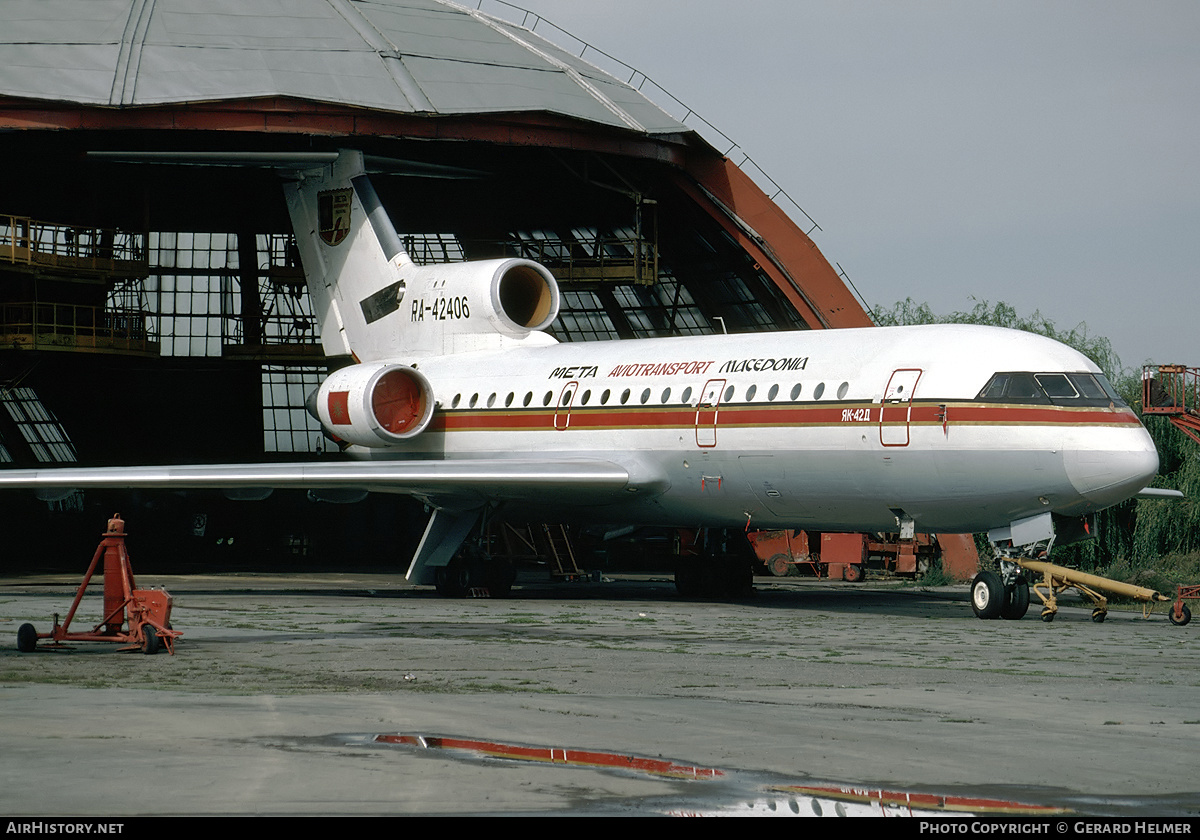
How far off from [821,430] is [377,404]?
984 centimetres

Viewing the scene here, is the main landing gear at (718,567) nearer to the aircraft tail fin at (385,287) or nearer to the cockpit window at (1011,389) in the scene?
the aircraft tail fin at (385,287)

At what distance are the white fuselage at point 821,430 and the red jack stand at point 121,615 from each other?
32.1ft

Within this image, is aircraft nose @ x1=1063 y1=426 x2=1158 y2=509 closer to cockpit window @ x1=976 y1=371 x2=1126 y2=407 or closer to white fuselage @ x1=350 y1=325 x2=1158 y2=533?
white fuselage @ x1=350 y1=325 x2=1158 y2=533

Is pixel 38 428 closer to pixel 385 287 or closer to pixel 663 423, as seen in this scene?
pixel 385 287

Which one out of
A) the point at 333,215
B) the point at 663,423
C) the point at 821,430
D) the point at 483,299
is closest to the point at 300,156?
the point at 333,215

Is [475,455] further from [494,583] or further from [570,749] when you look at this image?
[570,749]

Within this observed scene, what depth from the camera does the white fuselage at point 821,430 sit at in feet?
62.2

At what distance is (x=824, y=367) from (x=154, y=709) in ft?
43.1

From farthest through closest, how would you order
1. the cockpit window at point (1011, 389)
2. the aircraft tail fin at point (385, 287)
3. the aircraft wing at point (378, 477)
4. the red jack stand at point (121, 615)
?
the aircraft tail fin at point (385, 287), the aircraft wing at point (378, 477), the cockpit window at point (1011, 389), the red jack stand at point (121, 615)

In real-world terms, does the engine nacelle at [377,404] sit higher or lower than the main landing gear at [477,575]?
higher

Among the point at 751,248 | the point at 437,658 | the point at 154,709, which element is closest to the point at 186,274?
the point at 751,248

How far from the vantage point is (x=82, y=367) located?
38.6m

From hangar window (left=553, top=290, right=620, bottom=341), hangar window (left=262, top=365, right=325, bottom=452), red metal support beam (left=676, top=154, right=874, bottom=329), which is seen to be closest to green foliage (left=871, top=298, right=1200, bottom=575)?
red metal support beam (left=676, top=154, right=874, bottom=329)

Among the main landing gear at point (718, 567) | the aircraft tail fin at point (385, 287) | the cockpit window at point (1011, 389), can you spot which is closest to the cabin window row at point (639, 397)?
the aircraft tail fin at point (385, 287)
